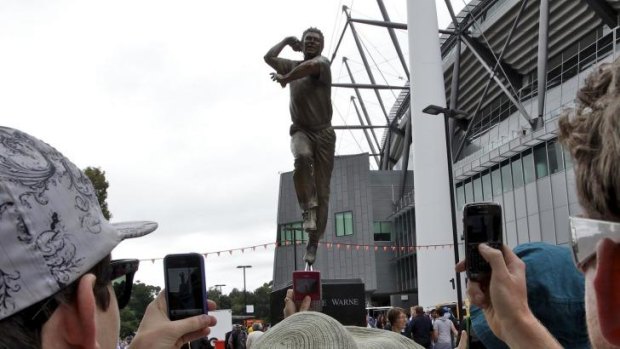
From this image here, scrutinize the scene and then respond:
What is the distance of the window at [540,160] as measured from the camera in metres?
31.9

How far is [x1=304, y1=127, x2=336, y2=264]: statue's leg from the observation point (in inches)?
288

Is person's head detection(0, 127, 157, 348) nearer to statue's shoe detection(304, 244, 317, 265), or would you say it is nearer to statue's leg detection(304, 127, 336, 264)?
statue's leg detection(304, 127, 336, 264)

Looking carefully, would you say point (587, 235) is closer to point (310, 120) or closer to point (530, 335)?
point (530, 335)

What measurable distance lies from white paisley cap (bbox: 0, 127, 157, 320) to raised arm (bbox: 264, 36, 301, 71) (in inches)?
224

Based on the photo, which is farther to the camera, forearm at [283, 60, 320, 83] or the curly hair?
forearm at [283, 60, 320, 83]

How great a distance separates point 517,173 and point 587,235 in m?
34.7

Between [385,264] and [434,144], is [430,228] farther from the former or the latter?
[385,264]

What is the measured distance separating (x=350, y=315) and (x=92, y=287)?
5.69 meters

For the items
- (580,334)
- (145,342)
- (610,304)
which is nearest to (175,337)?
(145,342)

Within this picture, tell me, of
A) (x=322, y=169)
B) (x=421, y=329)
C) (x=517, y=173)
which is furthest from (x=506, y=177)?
(x=322, y=169)

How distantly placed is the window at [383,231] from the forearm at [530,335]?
170 ft

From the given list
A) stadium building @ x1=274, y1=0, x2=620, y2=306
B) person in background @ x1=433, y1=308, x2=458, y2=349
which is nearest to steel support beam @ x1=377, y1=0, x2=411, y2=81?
stadium building @ x1=274, y1=0, x2=620, y2=306

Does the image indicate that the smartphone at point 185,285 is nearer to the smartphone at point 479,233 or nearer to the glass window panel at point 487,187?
the smartphone at point 479,233

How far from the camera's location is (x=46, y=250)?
48.3 inches
